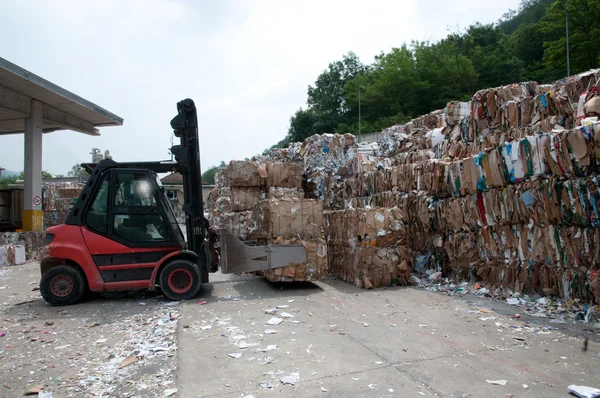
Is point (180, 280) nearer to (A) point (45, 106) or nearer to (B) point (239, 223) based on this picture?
(B) point (239, 223)

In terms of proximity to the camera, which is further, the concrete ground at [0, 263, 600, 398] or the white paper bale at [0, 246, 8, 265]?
the white paper bale at [0, 246, 8, 265]

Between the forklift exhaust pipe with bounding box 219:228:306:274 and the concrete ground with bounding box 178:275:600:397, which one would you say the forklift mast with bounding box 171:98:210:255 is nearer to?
the forklift exhaust pipe with bounding box 219:228:306:274

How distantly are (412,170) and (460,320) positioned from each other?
174 inches

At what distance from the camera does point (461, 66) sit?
1448 inches

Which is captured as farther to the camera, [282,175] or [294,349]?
[282,175]

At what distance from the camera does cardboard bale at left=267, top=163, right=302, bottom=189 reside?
418 inches

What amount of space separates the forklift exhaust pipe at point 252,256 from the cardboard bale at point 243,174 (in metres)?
3.00

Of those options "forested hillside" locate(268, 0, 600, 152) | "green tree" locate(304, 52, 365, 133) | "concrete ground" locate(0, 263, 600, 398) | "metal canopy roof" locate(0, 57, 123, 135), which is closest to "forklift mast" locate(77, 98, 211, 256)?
"concrete ground" locate(0, 263, 600, 398)

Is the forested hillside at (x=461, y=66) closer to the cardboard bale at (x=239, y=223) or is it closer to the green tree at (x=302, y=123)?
the green tree at (x=302, y=123)

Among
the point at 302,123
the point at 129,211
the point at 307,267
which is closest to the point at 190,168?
the point at 129,211

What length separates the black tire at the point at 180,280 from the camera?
6.93 meters

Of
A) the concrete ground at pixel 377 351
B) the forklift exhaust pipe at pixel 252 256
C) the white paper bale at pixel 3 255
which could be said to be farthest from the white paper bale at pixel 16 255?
the concrete ground at pixel 377 351

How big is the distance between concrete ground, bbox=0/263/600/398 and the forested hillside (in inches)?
1248

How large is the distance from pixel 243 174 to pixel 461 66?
3243cm
